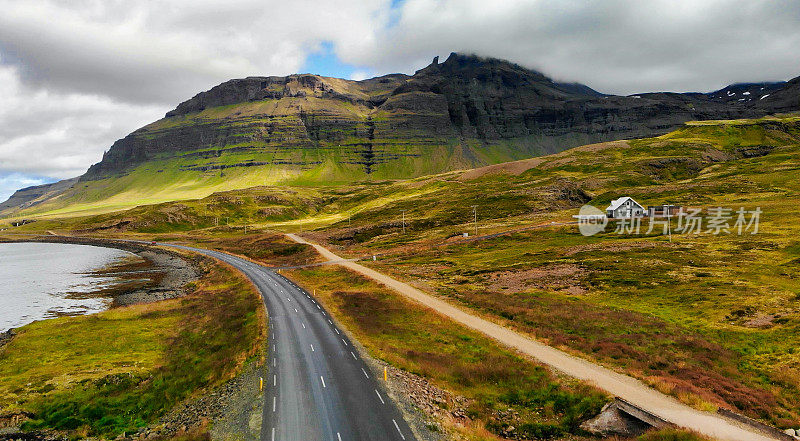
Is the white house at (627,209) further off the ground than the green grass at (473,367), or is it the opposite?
the white house at (627,209)

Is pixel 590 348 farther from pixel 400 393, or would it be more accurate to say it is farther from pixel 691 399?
pixel 400 393

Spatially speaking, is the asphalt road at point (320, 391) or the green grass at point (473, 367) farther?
the green grass at point (473, 367)

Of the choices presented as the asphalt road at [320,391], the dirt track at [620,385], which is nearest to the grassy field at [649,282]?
the dirt track at [620,385]

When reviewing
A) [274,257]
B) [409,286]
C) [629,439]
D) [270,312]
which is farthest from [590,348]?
[274,257]

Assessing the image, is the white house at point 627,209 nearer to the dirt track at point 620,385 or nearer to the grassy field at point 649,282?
the grassy field at point 649,282

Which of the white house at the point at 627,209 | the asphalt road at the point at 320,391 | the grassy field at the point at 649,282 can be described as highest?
the white house at the point at 627,209

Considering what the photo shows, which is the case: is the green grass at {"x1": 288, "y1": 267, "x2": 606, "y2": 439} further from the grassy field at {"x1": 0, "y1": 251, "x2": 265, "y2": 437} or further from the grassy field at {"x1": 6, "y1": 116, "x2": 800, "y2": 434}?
the grassy field at {"x1": 0, "y1": 251, "x2": 265, "y2": 437}

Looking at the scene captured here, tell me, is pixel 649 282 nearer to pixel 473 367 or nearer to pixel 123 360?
pixel 473 367

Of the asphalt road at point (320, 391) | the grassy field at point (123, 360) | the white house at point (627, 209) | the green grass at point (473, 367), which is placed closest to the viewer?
the asphalt road at point (320, 391)
